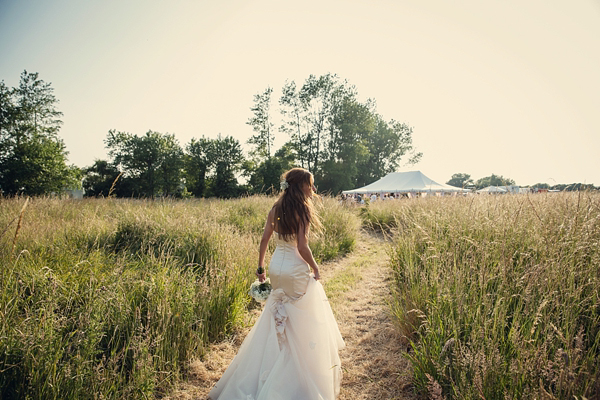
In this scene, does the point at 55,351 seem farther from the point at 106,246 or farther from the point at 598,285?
the point at 598,285

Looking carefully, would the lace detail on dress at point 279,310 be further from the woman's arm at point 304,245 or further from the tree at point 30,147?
the tree at point 30,147

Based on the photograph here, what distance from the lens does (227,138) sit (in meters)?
38.1

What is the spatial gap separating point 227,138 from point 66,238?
3492 centimetres

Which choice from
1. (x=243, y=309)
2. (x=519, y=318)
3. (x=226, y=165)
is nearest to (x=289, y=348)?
(x=243, y=309)

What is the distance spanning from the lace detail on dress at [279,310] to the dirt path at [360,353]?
0.95 m

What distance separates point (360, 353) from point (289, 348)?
132 cm

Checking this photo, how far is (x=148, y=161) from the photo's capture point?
35094 mm

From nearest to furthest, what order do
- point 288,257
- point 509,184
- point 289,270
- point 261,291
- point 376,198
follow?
point 289,270 → point 288,257 → point 261,291 → point 509,184 → point 376,198

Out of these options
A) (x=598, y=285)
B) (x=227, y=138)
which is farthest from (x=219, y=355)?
(x=227, y=138)

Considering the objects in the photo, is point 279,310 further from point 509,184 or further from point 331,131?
point 331,131

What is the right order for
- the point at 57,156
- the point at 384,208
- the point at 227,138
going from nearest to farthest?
1. the point at 384,208
2. the point at 57,156
3. the point at 227,138

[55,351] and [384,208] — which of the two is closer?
[55,351]

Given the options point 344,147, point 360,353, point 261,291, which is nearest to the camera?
point 261,291

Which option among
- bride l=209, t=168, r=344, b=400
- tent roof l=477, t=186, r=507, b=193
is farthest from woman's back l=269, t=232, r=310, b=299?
tent roof l=477, t=186, r=507, b=193
